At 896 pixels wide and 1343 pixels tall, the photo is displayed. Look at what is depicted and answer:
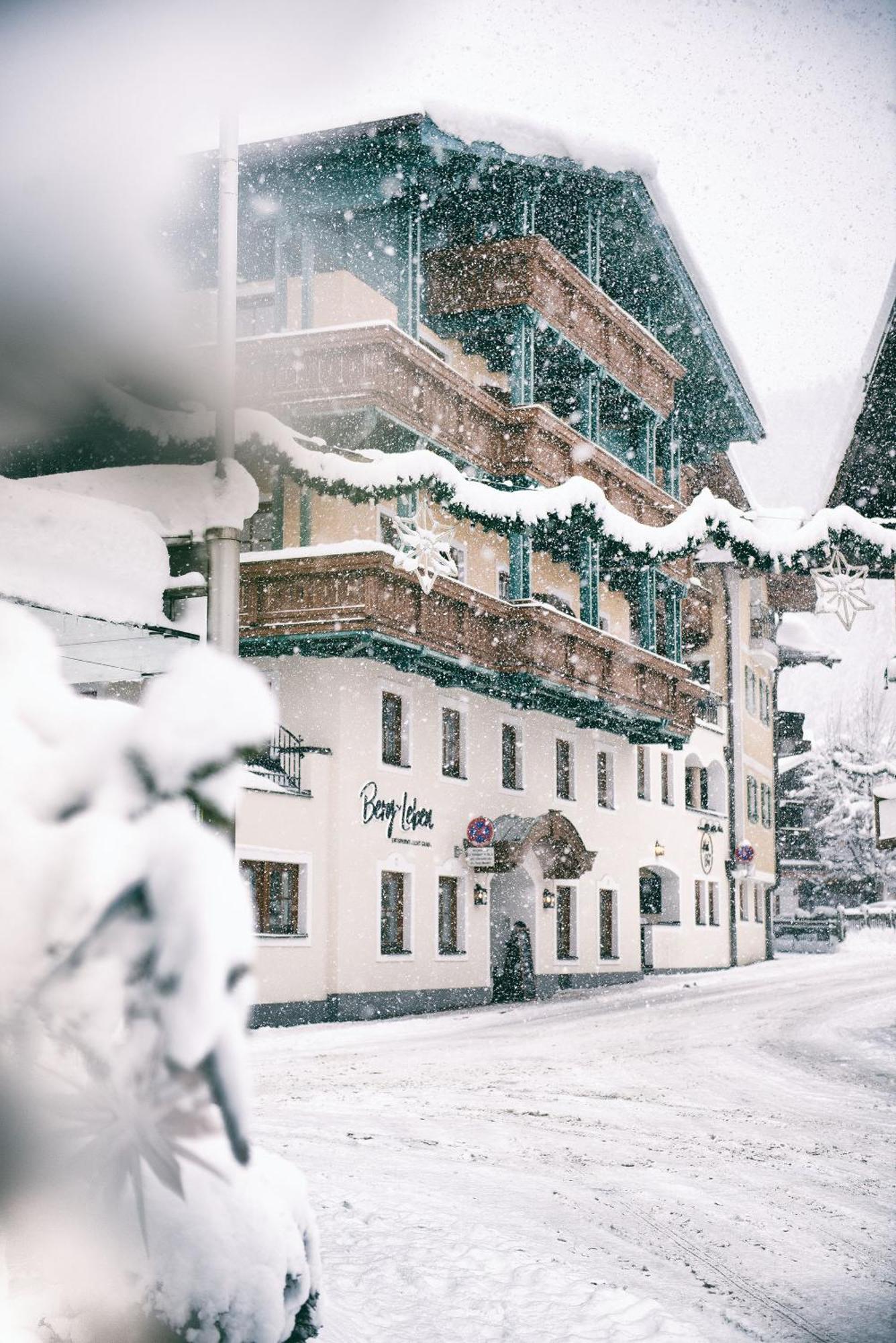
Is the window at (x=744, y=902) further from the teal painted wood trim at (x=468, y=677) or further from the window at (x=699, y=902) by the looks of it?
the teal painted wood trim at (x=468, y=677)

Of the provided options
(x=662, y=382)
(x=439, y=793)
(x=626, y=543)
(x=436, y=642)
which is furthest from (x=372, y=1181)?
(x=662, y=382)

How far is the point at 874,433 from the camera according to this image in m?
15.0

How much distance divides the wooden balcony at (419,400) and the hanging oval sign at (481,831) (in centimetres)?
585

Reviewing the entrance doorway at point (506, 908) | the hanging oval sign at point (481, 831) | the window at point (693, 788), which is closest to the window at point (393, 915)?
the hanging oval sign at point (481, 831)

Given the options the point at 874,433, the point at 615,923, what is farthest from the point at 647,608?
the point at 874,433

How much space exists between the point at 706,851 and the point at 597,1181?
3181cm

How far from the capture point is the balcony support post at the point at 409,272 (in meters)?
21.4

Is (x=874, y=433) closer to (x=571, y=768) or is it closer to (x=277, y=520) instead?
(x=277, y=520)

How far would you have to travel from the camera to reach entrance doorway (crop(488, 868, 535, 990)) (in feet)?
89.5

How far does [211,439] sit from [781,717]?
55.2m

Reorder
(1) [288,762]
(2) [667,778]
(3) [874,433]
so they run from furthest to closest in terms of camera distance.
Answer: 1. (2) [667,778]
2. (1) [288,762]
3. (3) [874,433]

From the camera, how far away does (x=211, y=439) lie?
3062mm

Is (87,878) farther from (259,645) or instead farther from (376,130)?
(376,130)

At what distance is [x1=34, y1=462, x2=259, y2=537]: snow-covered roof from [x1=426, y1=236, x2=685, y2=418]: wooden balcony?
20.7m
